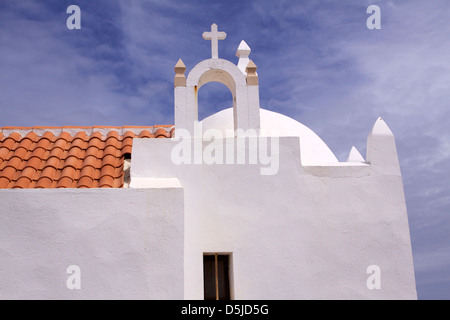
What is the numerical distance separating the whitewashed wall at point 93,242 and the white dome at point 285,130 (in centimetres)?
291

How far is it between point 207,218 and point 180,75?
244 centimetres

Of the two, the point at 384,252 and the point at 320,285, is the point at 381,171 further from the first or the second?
the point at 320,285

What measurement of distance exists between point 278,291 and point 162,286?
5.74 ft

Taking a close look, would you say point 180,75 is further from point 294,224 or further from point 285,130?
point 294,224

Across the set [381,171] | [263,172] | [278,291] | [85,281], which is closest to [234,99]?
[263,172]

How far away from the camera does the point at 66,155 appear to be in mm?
8320

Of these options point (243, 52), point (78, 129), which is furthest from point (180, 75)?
point (78, 129)

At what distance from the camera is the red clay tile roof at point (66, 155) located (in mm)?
7488

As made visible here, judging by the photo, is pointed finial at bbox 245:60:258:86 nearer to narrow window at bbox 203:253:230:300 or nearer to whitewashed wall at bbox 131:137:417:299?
whitewashed wall at bbox 131:137:417:299

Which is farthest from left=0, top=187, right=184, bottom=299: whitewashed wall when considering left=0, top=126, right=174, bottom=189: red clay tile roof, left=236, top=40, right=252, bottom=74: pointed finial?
left=236, top=40, right=252, bottom=74: pointed finial

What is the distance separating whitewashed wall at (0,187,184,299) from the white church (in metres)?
0.01

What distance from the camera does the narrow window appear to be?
719 centimetres
